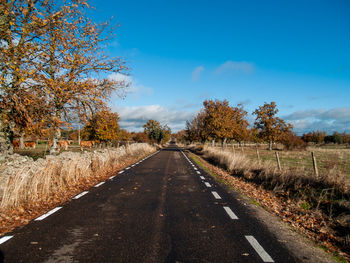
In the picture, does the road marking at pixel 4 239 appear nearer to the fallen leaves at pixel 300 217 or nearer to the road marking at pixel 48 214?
the road marking at pixel 48 214

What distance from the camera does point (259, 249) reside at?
3799mm

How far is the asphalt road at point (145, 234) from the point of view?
349 cm

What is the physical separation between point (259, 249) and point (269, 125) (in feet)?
157

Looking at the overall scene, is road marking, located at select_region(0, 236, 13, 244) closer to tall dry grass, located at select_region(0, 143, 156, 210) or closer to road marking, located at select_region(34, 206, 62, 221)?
road marking, located at select_region(34, 206, 62, 221)

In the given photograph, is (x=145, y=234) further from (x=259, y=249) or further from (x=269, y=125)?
(x=269, y=125)

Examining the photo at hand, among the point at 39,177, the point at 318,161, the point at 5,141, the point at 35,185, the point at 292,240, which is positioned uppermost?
the point at 5,141

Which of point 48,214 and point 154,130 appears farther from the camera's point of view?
point 154,130

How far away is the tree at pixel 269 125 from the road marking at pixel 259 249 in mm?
46911

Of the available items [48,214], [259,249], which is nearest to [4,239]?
[48,214]

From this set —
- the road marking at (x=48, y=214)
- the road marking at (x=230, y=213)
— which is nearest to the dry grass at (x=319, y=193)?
the road marking at (x=230, y=213)

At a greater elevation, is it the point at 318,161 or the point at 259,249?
the point at 259,249

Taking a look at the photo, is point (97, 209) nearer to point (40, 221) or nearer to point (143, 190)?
point (40, 221)

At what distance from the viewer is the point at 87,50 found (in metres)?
10.8

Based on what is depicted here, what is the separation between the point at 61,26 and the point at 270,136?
4635 cm
